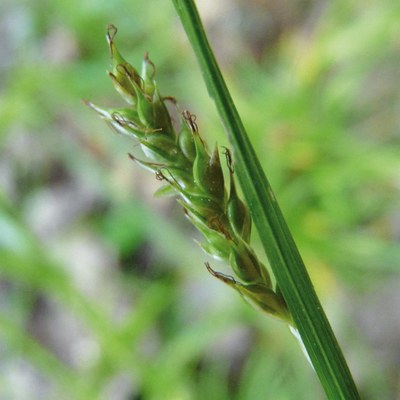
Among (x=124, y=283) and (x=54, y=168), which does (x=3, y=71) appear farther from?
(x=124, y=283)

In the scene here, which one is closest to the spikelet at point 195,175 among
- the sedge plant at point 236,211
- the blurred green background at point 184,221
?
the sedge plant at point 236,211

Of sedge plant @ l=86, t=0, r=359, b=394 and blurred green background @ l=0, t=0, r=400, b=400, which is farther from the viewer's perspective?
blurred green background @ l=0, t=0, r=400, b=400

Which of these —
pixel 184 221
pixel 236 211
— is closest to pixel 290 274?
pixel 236 211

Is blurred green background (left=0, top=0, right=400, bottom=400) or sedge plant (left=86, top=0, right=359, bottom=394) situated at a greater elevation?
blurred green background (left=0, top=0, right=400, bottom=400)

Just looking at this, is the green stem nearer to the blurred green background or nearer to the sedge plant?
the sedge plant

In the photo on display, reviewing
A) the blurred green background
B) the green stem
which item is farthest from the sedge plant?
the blurred green background

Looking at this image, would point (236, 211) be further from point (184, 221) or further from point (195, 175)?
point (184, 221)

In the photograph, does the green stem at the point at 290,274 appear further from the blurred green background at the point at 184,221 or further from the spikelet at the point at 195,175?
the blurred green background at the point at 184,221

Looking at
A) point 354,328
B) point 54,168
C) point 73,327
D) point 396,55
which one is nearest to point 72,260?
point 73,327
